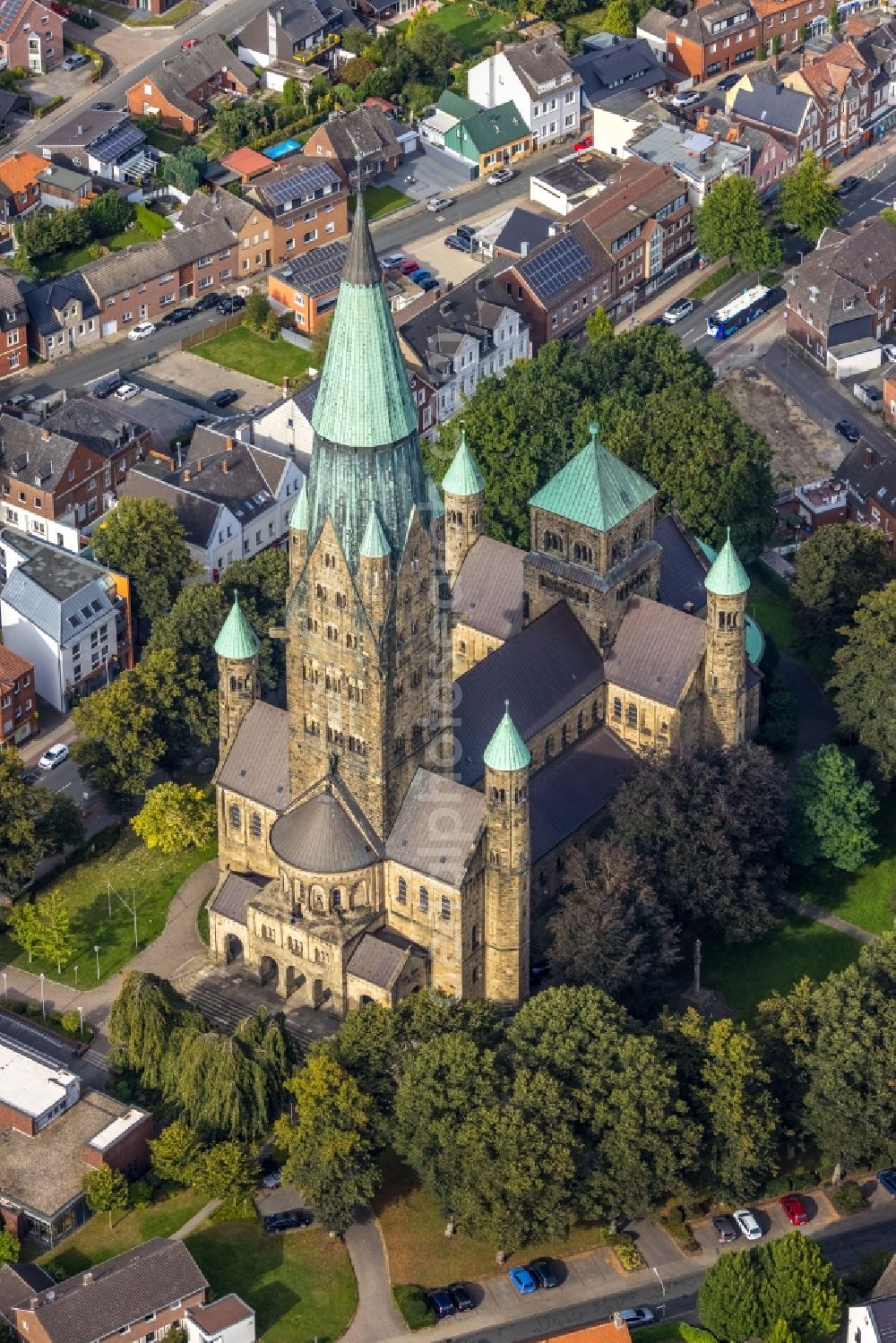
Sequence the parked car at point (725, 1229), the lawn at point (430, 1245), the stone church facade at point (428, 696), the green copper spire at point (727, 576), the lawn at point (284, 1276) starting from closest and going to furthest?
the lawn at point (284, 1276)
the stone church facade at point (428, 696)
the lawn at point (430, 1245)
the parked car at point (725, 1229)
the green copper spire at point (727, 576)

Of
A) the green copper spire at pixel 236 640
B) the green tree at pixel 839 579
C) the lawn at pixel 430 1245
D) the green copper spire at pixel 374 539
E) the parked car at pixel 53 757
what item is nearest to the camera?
the green copper spire at pixel 374 539

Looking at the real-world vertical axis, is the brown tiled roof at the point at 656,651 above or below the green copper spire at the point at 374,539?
below

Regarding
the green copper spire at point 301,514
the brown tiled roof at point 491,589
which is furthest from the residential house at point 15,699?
the green copper spire at point 301,514

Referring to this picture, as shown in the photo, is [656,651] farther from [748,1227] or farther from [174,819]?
[748,1227]

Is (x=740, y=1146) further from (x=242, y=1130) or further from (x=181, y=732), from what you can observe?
(x=181, y=732)

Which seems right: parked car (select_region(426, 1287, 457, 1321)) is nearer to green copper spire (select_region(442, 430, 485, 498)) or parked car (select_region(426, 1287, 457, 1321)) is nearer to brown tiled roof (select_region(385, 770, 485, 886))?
brown tiled roof (select_region(385, 770, 485, 886))

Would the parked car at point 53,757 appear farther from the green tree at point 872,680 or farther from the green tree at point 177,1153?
the green tree at point 872,680
